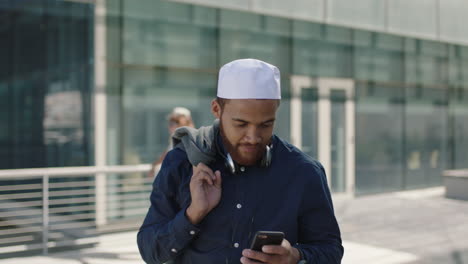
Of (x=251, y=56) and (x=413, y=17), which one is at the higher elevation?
(x=413, y=17)

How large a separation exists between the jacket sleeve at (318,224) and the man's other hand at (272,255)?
124mm

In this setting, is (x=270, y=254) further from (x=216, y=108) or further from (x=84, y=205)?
(x=84, y=205)

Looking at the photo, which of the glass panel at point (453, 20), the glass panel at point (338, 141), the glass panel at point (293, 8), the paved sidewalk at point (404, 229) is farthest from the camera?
the glass panel at point (453, 20)

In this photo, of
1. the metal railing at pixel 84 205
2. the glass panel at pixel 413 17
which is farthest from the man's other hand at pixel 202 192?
the glass panel at pixel 413 17

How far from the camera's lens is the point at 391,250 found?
22.4 ft

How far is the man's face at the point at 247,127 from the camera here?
5.52ft

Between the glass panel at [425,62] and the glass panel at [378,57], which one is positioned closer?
the glass panel at [378,57]

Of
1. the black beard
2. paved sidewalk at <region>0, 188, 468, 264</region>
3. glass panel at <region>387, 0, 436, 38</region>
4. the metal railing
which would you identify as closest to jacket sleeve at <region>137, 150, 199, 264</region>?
the black beard

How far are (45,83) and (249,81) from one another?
293 inches

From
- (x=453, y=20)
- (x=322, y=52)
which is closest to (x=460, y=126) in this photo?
(x=453, y=20)

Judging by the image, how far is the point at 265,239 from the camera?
5.14 ft

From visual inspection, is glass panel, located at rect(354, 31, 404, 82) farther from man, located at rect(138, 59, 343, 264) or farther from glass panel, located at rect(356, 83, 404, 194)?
man, located at rect(138, 59, 343, 264)

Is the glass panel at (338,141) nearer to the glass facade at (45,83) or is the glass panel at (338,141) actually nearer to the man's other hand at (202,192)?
the glass facade at (45,83)

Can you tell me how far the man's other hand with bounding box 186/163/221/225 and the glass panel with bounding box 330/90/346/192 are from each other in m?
10.3
